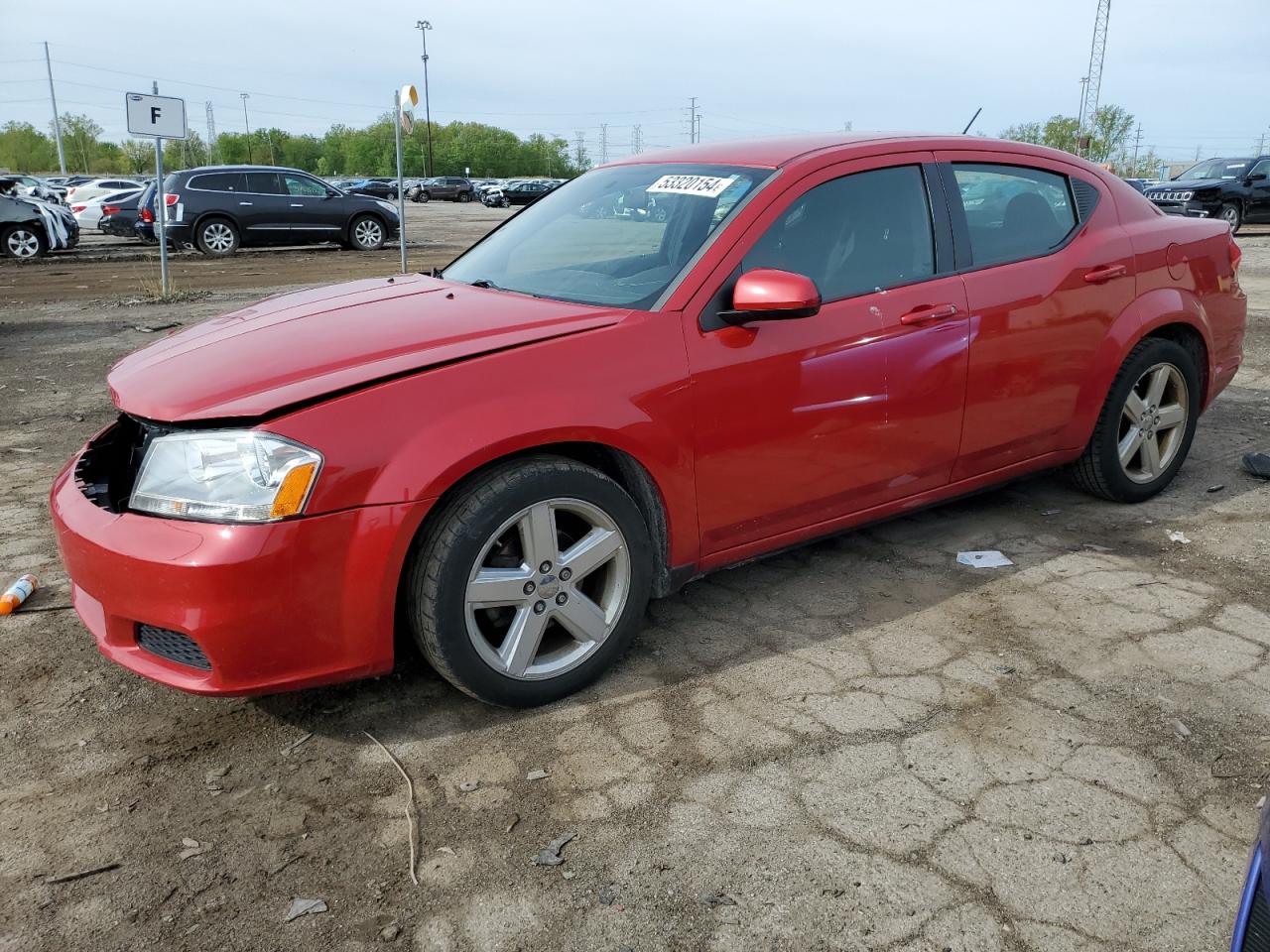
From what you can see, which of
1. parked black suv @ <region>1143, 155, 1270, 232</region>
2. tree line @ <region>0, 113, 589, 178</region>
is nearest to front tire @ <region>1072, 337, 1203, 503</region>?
parked black suv @ <region>1143, 155, 1270, 232</region>

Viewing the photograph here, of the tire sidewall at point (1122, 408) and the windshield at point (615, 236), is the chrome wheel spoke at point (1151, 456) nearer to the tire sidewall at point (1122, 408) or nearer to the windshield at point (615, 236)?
the tire sidewall at point (1122, 408)

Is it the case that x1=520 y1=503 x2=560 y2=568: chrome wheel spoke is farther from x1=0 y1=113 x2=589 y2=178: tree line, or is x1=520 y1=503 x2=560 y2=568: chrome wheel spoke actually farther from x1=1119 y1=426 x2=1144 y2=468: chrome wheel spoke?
x1=0 y1=113 x2=589 y2=178: tree line

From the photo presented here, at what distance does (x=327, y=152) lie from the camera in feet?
441

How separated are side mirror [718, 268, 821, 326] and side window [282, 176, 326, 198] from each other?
17.8 meters

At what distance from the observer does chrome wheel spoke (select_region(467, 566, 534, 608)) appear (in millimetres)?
2744

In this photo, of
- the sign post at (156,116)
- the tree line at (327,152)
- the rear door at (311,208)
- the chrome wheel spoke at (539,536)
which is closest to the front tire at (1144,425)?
the chrome wheel spoke at (539,536)

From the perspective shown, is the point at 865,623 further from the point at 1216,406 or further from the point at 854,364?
the point at 1216,406

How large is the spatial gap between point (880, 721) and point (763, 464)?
87 cm

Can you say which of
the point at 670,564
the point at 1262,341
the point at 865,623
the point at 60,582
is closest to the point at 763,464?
the point at 670,564

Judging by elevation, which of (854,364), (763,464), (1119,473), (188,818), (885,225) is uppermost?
(885,225)

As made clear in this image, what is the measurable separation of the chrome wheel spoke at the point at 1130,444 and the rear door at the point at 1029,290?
0.35 meters

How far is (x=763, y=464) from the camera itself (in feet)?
10.6

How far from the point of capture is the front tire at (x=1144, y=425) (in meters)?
4.31

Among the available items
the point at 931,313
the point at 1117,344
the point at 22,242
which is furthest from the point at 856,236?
the point at 22,242
